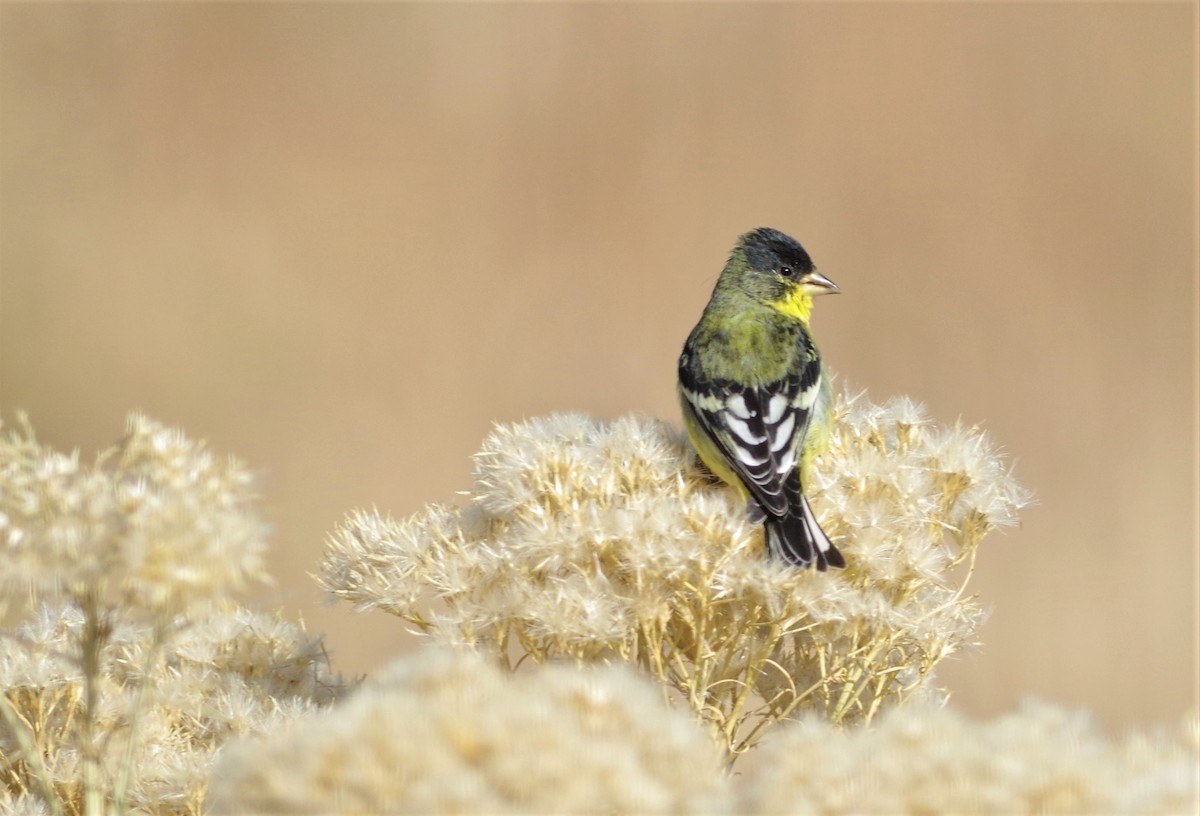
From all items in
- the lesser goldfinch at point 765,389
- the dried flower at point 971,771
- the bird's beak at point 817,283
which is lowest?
the dried flower at point 971,771

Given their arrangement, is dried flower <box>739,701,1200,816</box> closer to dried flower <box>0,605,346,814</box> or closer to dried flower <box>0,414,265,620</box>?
dried flower <box>0,414,265,620</box>

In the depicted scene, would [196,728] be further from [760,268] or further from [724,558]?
[760,268]

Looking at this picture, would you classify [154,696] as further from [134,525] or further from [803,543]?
[803,543]

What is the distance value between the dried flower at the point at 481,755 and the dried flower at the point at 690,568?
34 cm

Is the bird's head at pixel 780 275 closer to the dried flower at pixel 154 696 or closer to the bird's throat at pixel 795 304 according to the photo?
the bird's throat at pixel 795 304

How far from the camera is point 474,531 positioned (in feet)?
4.77

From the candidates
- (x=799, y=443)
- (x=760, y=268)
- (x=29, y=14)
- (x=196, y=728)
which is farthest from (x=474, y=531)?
(x=29, y=14)

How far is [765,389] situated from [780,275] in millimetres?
774

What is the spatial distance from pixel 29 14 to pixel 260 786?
4893 millimetres

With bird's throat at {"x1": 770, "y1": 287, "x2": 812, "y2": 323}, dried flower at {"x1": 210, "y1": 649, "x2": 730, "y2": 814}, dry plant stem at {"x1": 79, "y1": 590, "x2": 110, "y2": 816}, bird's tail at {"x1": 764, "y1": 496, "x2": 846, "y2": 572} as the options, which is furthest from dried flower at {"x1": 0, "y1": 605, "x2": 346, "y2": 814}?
Result: bird's throat at {"x1": 770, "y1": 287, "x2": 812, "y2": 323}

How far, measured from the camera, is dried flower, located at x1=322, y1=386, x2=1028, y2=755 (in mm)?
1254

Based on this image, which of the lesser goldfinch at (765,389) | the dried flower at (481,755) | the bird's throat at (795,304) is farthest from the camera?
the bird's throat at (795,304)

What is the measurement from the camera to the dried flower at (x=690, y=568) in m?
1.25

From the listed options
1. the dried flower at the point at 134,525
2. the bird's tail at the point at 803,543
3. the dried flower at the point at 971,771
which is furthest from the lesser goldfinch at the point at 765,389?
the dried flower at the point at 134,525
